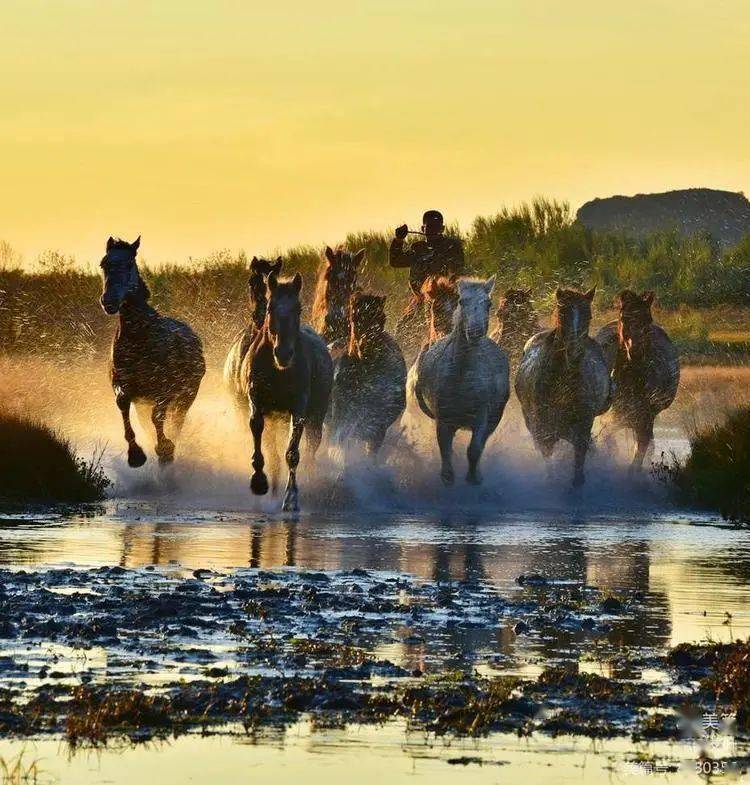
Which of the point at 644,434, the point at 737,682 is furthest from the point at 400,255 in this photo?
the point at 737,682

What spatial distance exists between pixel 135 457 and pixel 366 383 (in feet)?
8.53

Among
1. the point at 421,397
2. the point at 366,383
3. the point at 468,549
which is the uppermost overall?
the point at 366,383

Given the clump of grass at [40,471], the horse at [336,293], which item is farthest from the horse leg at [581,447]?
the clump of grass at [40,471]

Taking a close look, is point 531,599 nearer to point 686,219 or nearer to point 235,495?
point 235,495

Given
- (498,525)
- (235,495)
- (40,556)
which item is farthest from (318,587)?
(235,495)

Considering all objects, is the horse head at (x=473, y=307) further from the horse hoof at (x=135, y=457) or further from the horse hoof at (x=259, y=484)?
the horse hoof at (x=135, y=457)

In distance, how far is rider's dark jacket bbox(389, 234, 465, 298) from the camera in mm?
24922

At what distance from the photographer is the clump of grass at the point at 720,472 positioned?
70.0 feet

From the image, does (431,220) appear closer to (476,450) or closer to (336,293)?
(336,293)

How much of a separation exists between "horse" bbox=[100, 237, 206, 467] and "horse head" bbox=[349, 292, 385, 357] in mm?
2100

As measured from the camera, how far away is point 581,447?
23266mm

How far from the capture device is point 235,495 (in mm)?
22219

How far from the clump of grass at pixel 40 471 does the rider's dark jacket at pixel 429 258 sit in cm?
499

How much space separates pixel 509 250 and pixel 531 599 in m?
45.9
